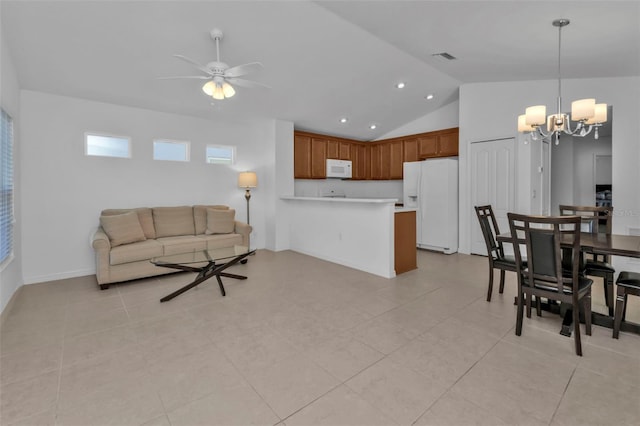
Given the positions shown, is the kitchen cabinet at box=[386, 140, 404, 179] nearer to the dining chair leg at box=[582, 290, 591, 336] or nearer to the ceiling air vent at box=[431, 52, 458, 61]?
the ceiling air vent at box=[431, 52, 458, 61]

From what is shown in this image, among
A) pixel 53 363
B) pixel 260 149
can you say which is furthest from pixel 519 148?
pixel 53 363

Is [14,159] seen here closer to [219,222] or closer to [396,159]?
[219,222]

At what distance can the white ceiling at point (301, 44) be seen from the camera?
2842 millimetres

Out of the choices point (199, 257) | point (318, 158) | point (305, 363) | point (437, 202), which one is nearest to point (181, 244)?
point (199, 257)

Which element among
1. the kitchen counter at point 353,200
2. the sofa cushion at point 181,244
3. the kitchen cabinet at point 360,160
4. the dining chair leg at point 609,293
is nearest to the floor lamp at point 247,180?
the kitchen counter at point 353,200

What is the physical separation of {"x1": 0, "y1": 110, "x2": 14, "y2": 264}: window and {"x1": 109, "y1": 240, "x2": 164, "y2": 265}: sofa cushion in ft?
3.02

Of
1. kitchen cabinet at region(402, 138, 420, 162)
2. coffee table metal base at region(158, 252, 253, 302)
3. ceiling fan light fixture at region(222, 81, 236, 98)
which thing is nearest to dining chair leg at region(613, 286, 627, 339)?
coffee table metal base at region(158, 252, 253, 302)

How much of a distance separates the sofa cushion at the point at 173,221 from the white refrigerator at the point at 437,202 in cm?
398

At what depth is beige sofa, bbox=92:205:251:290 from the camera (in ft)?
12.1

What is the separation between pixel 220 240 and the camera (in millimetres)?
4602

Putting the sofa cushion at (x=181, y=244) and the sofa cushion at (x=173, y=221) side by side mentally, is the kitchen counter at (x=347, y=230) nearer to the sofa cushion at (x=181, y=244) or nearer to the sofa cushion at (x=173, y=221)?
the sofa cushion at (x=173, y=221)

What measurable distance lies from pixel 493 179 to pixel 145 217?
5555 mm

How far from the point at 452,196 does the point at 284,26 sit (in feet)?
12.9

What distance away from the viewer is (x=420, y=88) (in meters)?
5.25
